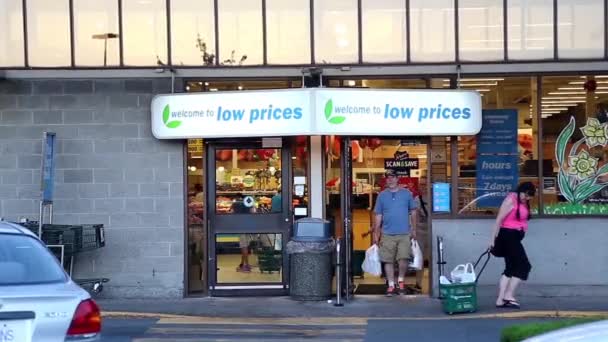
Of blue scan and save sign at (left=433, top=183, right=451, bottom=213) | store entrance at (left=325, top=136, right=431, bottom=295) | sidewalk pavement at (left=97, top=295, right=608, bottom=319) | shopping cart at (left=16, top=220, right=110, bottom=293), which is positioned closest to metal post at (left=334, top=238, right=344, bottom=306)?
sidewalk pavement at (left=97, top=295, right=608, bottom=319)

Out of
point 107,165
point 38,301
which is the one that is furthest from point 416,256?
point 38,301

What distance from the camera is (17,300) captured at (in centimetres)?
646

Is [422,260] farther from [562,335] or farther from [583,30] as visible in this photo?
[562,335]

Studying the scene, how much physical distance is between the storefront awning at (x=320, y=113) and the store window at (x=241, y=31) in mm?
584

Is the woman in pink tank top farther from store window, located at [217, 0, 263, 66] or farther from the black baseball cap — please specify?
store window, located at [217, 0, 263, 66]

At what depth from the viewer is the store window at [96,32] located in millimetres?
13234

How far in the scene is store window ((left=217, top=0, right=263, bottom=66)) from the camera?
13.2 m

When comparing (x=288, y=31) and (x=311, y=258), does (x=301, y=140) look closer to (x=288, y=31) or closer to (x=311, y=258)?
(x=288, y=31)

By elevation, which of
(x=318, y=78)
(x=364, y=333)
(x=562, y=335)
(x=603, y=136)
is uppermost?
(x=318, y=78)

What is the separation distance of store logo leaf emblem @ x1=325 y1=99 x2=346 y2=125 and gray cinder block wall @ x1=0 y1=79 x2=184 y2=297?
221 cm

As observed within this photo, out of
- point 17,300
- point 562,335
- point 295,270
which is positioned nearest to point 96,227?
point 295,270

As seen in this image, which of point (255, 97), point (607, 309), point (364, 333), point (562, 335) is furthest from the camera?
point (255, 97)

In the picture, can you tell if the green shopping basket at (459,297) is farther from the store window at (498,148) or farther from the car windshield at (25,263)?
the car windshield at (25,263)

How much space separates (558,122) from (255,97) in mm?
4326
